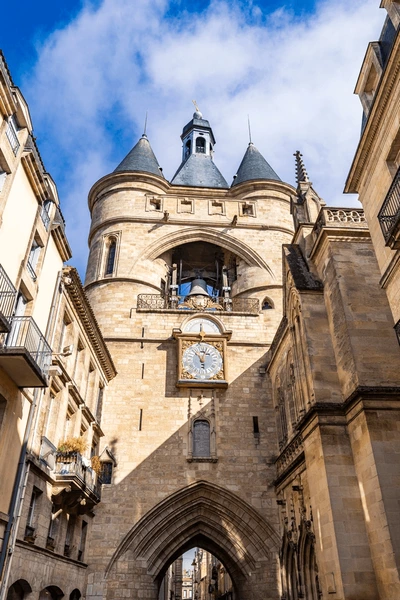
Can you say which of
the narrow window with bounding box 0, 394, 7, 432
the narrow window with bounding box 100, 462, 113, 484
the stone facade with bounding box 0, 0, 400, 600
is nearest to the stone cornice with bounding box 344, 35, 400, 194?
the stone facade with bounding box 0, 0, 400, 600

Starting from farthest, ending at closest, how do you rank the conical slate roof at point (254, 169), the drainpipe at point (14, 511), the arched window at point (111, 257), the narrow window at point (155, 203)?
the conical slate roof at point (254, 169) < the narrow window at point (155, 203) < the arched window at point (111, 257) < the drainpipe at point (14, 511)

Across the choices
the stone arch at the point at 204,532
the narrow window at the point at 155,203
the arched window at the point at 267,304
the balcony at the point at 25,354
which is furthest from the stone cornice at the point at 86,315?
the narrow window at the point at 155,203

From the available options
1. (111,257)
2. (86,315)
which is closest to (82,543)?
(86,315)

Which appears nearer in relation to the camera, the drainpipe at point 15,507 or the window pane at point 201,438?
the drainpipe at point 15,507

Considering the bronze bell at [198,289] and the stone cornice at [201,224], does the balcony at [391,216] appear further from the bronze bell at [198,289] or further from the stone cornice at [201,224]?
the stone cornice at [201,224]

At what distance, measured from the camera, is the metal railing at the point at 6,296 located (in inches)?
304

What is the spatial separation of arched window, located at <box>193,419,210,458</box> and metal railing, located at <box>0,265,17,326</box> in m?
9.35

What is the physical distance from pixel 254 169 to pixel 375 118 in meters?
16.6

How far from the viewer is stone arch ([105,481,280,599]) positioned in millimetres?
13953

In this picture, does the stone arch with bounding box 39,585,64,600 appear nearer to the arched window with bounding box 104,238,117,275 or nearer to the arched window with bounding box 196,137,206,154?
the arched window with bounding box 104,238,117,275

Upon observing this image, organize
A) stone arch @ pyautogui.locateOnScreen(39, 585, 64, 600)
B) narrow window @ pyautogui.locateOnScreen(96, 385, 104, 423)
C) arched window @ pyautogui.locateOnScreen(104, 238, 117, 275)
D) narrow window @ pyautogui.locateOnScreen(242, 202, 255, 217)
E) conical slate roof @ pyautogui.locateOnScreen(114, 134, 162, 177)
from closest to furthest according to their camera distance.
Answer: stone arch @ pyautogui.locateOnScreen(39, 585, 64, 600)
narrow window @ pyautogui.locateOnScreen(96, 385, 104, 423)
arched window @ pyautogui.locateOnScreen(104, 238, 117, 275)
narrow window @ pyautogui.locateOnScreen(242, 202, 255, 217)
conical slate roof @ pyautogui.locateOnScreen(114, 134, 162, 177)

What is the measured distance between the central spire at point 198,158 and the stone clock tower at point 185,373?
10.7 feet

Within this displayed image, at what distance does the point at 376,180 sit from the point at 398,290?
2.31 metres

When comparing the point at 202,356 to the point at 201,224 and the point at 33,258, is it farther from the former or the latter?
the point at 33,258
